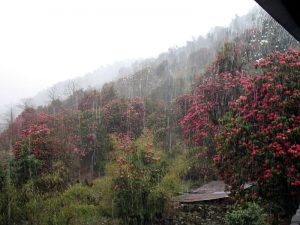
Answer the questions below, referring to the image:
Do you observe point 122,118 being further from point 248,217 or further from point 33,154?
point 248,217

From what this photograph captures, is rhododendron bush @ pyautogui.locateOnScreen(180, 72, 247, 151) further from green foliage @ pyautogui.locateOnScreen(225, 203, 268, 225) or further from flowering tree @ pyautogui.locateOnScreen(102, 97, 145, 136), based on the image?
green foliage @ pyautogui.locateOnScreen(225, 203, 268, 225)

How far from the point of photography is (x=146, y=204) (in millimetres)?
6602

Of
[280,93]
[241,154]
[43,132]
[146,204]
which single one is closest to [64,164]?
[43,132]

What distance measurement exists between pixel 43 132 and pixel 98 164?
387 cm

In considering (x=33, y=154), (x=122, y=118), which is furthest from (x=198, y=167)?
(x=122, y=118)

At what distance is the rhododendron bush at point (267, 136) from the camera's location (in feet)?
20.1

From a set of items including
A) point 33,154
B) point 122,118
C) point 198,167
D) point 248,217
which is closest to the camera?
point 248,217

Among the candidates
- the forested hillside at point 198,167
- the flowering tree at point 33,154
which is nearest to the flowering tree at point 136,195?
the forested hillside at point 198,167

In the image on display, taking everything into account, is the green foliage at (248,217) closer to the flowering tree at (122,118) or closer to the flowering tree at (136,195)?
the flowering tree at (136,195)

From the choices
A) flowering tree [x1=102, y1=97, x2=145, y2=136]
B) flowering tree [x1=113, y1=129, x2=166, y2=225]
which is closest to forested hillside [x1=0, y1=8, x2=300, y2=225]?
flowering tree [x1=113, y1=129, x2=166, y2=225]

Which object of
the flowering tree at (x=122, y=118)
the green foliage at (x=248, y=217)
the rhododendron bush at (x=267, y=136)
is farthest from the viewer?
the flowering tree at (x=122, y=118)

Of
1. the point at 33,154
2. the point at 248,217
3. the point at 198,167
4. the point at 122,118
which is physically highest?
the point at 122,118

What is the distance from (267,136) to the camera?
6.31m

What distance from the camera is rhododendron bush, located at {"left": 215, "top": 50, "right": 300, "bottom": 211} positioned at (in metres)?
6.11
